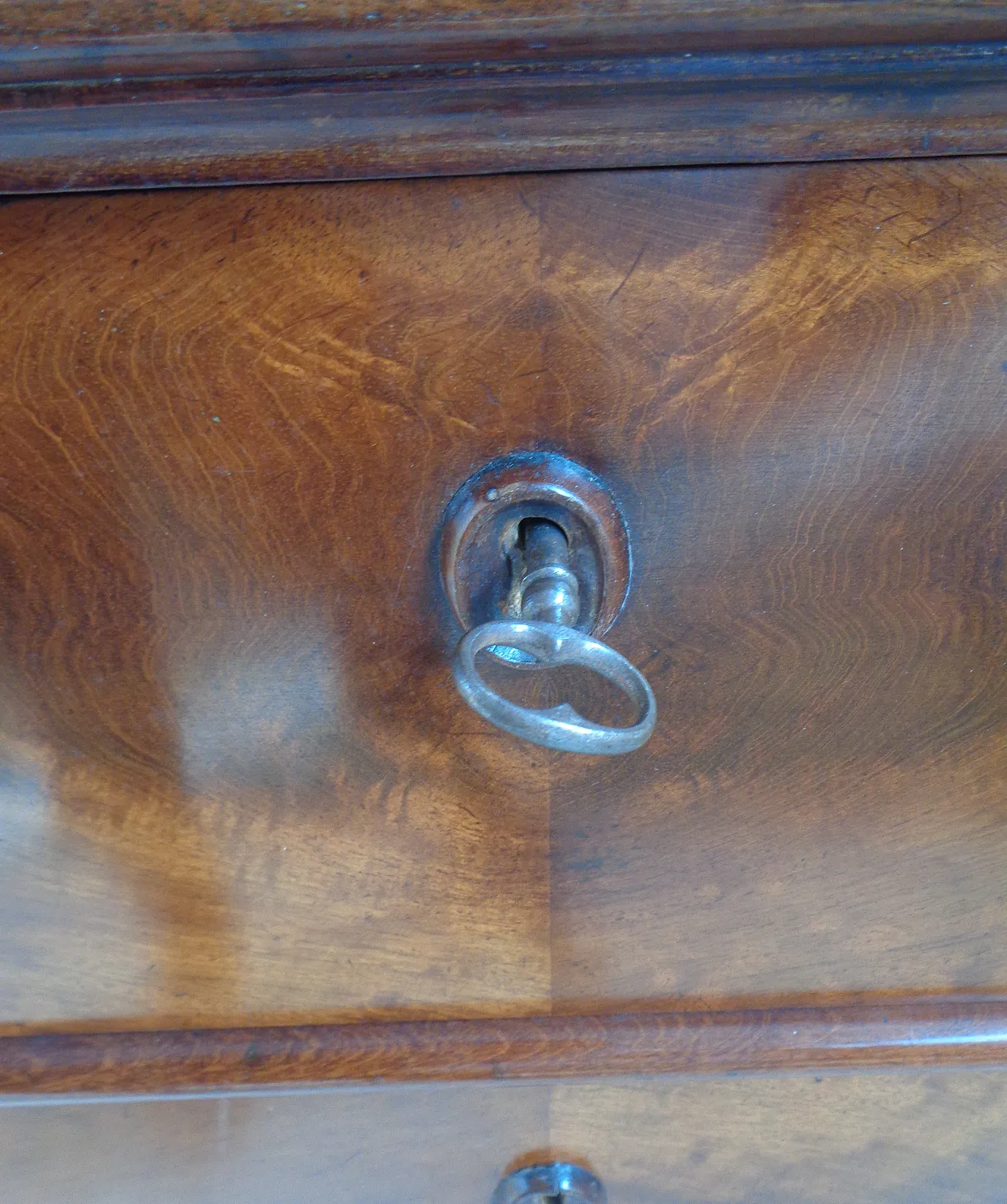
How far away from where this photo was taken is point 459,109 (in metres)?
0.22

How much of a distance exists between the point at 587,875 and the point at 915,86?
0.24 m

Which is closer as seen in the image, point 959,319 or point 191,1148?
point 959,319

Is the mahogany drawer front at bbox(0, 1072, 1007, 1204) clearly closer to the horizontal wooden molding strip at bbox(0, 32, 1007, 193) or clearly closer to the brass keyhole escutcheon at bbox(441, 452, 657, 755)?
the brass keyhole escutcheon at bbox(441, 452, 657, 755)

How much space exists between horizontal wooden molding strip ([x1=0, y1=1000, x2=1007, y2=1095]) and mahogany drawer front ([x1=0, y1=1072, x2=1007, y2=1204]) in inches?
1.3

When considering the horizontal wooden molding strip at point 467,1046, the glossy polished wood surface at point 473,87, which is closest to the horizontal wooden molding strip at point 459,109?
the glossy polished wood surface at point 473,87

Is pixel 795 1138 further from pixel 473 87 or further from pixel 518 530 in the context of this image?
pixel 473 87

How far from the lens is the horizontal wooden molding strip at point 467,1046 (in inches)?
13.7

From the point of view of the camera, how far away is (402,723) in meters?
0.30

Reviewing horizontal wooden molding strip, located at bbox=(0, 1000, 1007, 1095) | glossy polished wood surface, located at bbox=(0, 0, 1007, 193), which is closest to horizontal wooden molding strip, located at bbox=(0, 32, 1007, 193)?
glossy polished wood surface, located at bbox=(0, 0, 1007, 193)

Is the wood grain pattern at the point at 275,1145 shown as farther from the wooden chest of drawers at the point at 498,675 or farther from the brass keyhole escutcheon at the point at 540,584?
the brass keyhole escutcheon at the point at 540,584

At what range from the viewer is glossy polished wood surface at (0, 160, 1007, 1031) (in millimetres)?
244

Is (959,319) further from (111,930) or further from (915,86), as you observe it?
(111,930)

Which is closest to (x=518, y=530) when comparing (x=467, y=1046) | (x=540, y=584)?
(x=540, y=584)

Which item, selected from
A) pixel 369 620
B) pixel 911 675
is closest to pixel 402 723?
pixel 369 620
